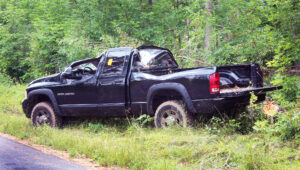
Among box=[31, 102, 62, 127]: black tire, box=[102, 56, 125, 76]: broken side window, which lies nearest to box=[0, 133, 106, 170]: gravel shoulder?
box=[31, 102, 62, 127]: black tire

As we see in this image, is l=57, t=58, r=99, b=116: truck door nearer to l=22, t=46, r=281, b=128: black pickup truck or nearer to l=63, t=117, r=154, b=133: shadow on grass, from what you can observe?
l=22, t=46, r=281, b=128: black pickup truck

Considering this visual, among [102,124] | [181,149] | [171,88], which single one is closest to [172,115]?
[171,88]

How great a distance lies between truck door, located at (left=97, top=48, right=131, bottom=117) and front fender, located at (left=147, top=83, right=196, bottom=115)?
67 cm

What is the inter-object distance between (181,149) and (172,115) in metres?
1.38

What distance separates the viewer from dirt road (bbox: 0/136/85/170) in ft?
15.5

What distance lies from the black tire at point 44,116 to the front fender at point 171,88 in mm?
2804

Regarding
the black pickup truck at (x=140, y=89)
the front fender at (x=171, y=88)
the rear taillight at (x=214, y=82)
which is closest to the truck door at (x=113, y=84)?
the black pickup truck at (x=140, y=89)

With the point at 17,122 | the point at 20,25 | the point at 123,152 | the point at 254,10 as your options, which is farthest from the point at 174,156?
the point at 20,25

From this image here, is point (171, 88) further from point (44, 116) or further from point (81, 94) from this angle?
point (44, 116)

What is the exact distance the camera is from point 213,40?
10.5 m

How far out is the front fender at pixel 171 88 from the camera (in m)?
5.83


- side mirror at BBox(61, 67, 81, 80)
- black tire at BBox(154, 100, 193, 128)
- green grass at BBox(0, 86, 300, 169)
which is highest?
side mirror at BBox(61, 67, 81, 80)

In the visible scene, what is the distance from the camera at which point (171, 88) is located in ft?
20.0

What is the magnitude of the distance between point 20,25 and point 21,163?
773 inches
